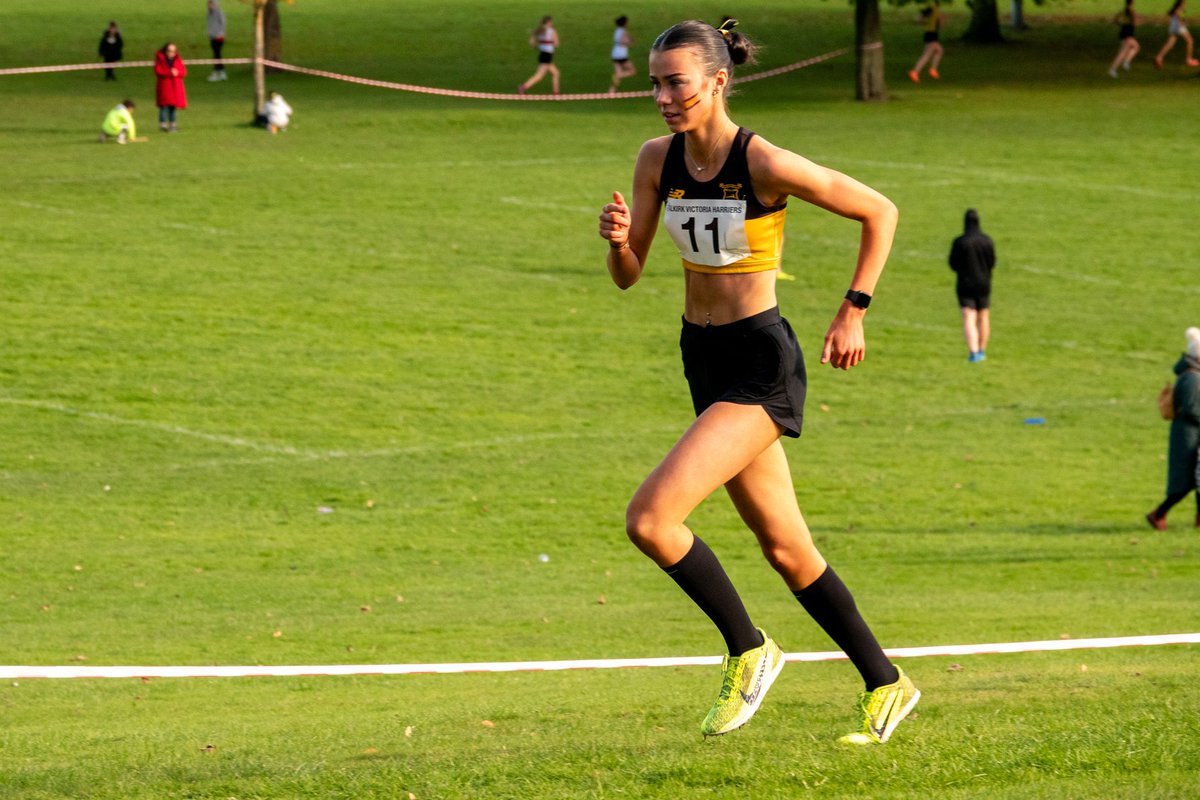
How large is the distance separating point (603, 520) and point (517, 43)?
47535 mm

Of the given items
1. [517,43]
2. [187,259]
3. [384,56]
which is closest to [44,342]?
[187,259]

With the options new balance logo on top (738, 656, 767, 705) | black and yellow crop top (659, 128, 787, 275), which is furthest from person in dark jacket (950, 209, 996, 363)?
black and yellow crop top (659, 128, 787, 275)

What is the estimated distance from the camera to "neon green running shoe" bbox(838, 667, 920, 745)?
21.4 ft

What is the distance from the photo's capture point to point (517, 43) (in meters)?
63.1

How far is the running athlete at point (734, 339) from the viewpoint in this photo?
20.4ft

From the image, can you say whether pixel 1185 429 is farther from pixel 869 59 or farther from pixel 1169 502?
pixel 869 59

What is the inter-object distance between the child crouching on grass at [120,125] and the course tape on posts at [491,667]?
99.1 ft

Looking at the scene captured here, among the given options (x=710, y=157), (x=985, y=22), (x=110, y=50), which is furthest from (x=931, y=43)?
(x=710, y=157)

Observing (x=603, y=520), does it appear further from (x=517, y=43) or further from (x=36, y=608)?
(x=517, y=43)

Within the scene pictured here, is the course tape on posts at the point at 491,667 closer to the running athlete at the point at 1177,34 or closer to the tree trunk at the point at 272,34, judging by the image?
the tree trunk at the point at 272,34

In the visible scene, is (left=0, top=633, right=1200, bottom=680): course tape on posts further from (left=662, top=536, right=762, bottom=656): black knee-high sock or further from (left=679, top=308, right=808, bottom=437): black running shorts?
(left=679, top=308, right=808, bottom=437): black running shorts

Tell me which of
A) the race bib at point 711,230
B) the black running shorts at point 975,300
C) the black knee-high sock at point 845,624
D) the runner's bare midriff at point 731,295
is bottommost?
the black running shorts at point 975,300

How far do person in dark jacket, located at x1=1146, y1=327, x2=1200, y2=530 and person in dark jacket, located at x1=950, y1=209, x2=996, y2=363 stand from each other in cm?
777

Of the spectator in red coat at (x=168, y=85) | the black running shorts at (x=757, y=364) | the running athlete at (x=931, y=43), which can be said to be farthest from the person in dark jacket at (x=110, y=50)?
the black running shorts at (x=757, y=364)
